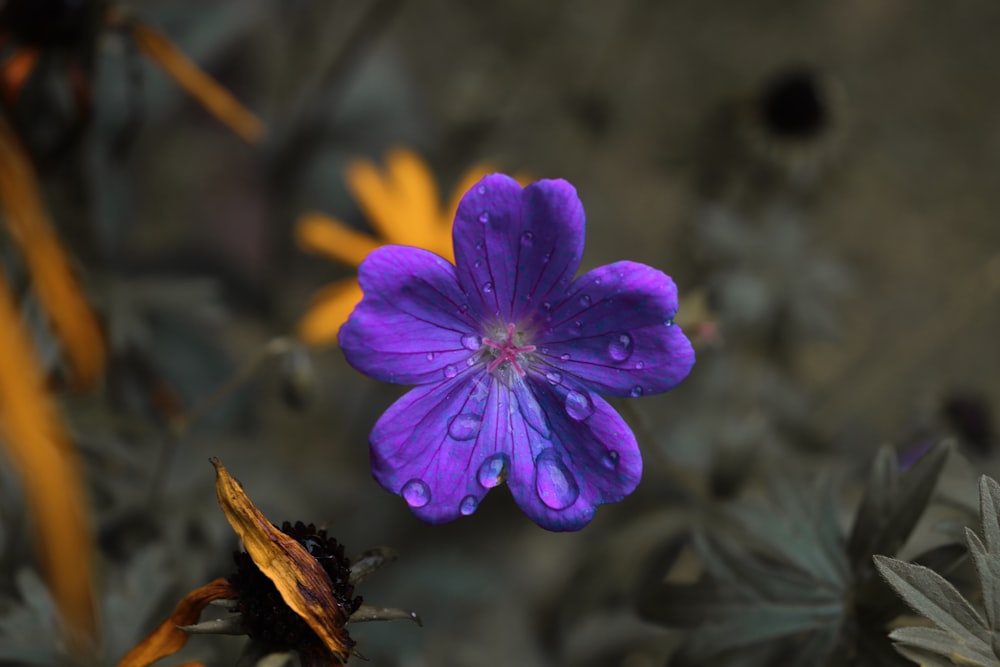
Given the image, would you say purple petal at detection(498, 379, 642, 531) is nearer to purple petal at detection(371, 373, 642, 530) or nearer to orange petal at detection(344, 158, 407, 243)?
purple petal at detection(371, 373, 642, 530)

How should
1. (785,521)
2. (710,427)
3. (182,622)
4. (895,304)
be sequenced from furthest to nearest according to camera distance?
(895,304) → (710,427) → (785,521) → (182,622)

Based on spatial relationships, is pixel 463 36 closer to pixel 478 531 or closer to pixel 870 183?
pixel 870 183

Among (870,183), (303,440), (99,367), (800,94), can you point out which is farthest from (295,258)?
(870,183)

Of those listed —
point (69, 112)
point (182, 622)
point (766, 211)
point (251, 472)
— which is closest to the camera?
point (182, 622)

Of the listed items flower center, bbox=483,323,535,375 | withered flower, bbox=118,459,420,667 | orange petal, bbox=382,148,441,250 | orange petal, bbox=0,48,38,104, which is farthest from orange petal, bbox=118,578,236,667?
orange petal, bbox=382,148,441,250

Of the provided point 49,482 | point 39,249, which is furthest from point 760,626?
point 39,249

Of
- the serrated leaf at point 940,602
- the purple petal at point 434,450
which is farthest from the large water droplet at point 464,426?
the serrated leaf at point 940,602

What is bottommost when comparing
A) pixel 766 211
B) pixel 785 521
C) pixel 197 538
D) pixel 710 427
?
pixel 197 538
